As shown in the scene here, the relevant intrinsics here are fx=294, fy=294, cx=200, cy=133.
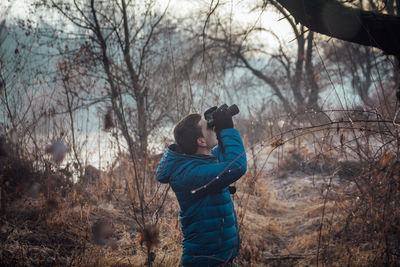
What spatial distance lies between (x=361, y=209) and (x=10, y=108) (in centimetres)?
443

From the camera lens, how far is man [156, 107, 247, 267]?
183 cm

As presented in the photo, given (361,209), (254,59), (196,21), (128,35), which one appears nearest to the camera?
(361,209)

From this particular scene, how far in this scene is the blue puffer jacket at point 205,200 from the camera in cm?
183

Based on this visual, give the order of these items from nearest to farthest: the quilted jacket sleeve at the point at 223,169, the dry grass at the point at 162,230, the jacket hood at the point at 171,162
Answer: the quilted jacket sleeve at the point at 223,169
the jacket hood at the point at 171,162
the dry grass at the point at 162,230

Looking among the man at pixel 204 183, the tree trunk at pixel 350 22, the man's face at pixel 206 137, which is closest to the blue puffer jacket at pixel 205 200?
the man at pixel 204 183

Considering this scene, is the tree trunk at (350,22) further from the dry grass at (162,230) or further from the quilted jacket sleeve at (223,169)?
the quilted jacket sleeve at (223,169)

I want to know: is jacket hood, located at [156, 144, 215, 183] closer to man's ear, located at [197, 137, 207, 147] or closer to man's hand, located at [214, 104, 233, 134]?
man's ear, located at [197, 137, 207, 147]

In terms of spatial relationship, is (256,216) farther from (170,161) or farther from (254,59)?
(254,59)

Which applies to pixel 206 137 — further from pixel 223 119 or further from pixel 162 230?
pixel 162 230

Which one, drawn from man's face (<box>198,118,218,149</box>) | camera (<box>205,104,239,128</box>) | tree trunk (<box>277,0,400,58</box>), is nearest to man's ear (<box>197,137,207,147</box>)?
man's face (<box>198,118,218,149</box>)

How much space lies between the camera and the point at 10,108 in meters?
4.06

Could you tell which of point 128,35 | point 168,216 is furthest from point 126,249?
point 128,35

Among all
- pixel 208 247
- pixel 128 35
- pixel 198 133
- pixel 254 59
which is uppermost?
pixel 254 59

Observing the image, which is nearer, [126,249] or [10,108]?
[126,249]
